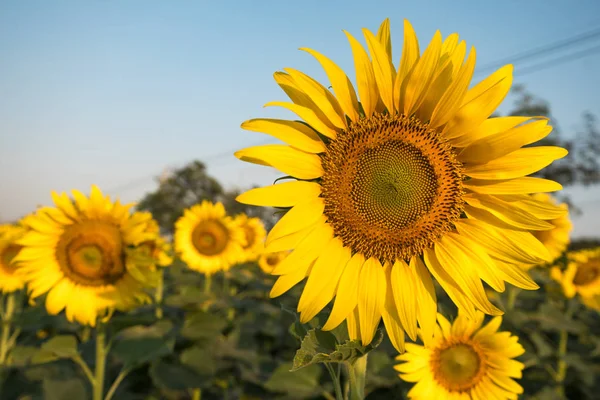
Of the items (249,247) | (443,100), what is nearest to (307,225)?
(443,100)

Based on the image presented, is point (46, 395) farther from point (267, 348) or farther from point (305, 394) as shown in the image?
point (267, 348)

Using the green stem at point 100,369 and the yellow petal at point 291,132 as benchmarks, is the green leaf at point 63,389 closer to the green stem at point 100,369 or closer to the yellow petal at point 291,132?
the green stem at point 100,369

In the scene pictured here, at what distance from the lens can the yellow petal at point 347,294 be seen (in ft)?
5.25

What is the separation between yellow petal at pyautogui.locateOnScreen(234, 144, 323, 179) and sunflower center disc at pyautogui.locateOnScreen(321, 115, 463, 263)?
0.06 metres

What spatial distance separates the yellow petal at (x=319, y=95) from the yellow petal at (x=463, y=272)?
1.89 ft

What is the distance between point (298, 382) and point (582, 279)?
→ 4.04 m

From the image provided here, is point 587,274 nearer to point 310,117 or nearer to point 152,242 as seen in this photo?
point 152,242

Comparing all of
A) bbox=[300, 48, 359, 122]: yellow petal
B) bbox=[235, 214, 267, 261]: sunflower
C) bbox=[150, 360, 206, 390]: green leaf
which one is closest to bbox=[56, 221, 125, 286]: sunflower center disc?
bbox=[150, 360, 206, 390]: green leaf

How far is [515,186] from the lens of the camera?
5.46 feet

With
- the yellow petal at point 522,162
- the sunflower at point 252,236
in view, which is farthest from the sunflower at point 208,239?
the yellow petal at point 522,162

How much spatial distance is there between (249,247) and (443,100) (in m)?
5.68

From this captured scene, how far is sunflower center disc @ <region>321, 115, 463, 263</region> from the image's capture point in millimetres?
1728

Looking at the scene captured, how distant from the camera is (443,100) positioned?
160cm

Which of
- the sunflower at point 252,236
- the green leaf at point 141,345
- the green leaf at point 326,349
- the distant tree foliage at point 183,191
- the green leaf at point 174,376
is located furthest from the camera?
the distant tree foliage at point 183,191
